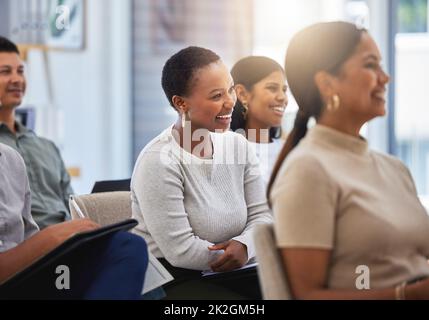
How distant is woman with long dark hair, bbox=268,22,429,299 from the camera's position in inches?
45.0

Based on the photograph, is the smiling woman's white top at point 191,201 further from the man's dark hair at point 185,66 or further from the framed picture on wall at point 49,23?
the framed picture on wall at point 49,23

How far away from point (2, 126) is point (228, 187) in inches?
58.2

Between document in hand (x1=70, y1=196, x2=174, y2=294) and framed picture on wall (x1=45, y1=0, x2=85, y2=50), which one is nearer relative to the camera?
document in hand (x1=70, y1=196, x2=174, y2=294)

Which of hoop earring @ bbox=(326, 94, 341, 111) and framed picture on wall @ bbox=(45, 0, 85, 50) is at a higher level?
framed picture on wall @ bbox=(45, 0, 85, 50)

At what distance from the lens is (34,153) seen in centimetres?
302

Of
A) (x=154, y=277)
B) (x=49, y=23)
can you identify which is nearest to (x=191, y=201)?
(x=154, y=277)

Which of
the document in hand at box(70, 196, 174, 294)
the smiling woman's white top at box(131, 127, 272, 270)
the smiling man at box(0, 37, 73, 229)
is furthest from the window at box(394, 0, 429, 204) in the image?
the document in hand at box(70, 196, 174, 294)

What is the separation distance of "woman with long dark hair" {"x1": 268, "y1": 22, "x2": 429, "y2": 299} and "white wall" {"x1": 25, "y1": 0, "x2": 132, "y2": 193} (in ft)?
10.7

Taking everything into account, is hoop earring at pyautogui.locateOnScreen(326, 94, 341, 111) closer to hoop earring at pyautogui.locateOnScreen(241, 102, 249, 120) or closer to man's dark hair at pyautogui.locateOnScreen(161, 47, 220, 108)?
man's dark hair at pyautogui.locateOnScreen(161, 47, 220, 108)

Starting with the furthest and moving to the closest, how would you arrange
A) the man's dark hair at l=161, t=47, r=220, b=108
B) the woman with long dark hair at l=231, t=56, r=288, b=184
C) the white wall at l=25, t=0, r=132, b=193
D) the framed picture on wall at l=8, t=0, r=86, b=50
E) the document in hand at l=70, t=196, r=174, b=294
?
the white wall at l=25, t=0, r=132, b=193 → the framed picture on wall at l=8, t=0, r=86, b=50 → the woman with long dark hair at l=231, t=56, r=288, b=184 → the man's dark hair at l=161, t=47, r=220, b=108 → the document in hand at l=70, t=196, r=174, b=294

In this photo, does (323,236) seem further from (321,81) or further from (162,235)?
(162,235)

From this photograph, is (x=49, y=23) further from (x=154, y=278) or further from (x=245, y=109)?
(x=154, y=278)

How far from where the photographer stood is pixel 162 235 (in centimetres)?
176
